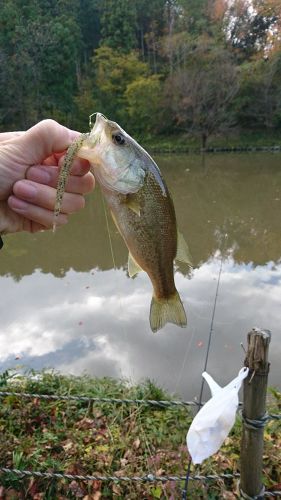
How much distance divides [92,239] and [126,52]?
94.2ft

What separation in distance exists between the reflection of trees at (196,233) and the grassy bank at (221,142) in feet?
44.6

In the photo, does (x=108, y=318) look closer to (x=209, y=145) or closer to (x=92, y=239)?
(x=92, y=239)

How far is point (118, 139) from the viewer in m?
1.45

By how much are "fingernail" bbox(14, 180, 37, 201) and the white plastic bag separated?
3.76 ft

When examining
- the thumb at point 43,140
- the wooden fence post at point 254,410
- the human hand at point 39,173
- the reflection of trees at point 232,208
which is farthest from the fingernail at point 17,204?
the reflection of trees at point 232,208

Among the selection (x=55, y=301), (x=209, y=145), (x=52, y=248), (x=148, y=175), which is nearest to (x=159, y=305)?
(x=148, y=175)

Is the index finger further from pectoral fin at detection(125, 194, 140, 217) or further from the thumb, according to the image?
pectoral fin at detection(125, 194, 140, 217)

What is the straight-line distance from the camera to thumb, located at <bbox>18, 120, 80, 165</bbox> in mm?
1619

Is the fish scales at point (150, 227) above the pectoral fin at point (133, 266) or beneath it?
above

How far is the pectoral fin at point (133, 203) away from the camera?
146 cm

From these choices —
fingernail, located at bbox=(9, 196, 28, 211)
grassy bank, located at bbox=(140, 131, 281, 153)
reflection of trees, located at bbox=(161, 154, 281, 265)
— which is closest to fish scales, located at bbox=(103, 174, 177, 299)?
fingernail, located at bbox=(9, 196, 28, 211)

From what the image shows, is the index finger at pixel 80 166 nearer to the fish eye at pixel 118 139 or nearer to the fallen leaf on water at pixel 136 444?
the fish eye at pixel 118 139

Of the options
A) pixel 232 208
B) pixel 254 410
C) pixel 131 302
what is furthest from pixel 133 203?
pixel 232 208

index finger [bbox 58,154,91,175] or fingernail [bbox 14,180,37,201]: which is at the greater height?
index finger [bbox 58,154,91,175]
